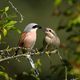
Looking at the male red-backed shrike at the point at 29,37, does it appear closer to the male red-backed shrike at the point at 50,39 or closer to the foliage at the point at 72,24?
the male red-backed shrike at the point at 50,39

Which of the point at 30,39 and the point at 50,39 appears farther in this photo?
the point at 30,39

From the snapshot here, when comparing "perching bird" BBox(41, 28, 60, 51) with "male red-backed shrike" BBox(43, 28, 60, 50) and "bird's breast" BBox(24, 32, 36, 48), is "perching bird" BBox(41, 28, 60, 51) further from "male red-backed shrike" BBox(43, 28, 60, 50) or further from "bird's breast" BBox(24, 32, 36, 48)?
"bird's breast" BBox(24, 32, 36, 48)

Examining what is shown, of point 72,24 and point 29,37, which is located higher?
point 72,24

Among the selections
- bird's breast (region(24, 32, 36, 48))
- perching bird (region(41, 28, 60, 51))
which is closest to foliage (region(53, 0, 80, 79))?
perching bird (region(41, 28, 60, 51))

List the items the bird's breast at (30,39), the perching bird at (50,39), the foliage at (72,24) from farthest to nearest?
the bird's breast at (30,39)
the perching bird at (50,39)
the foliage at (72,24)

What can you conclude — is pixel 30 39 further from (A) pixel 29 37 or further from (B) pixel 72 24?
(B) pixel 72 24

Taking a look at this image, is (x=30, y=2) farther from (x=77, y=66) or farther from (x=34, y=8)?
(x=77, y=66)

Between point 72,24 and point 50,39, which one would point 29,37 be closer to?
point 50,39

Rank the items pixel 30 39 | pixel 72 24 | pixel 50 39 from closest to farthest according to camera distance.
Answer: pixel 72 24
pixel 50 39
pixel 30 39

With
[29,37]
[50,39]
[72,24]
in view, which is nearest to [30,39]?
[29,37]

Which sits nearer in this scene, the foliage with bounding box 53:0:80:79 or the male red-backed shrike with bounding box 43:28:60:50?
the foliage with bounding box 53:0:80:79

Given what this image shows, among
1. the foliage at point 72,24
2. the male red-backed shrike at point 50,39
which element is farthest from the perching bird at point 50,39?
the foliage at point 72,24

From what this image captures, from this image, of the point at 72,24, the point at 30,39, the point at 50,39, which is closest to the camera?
the point at 72,24

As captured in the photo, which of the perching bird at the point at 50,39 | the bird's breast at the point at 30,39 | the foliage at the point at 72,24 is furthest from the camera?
the bird's breast at the point at 30,39
